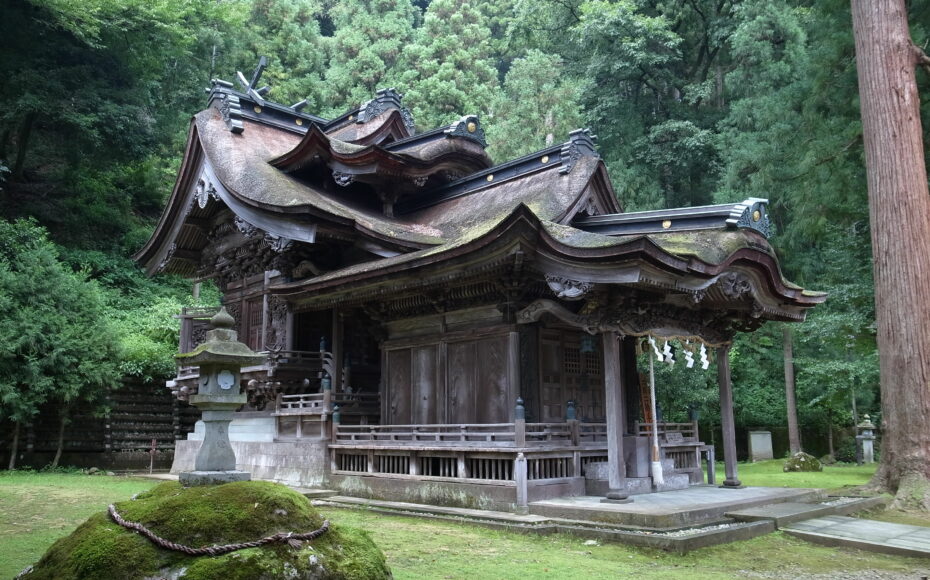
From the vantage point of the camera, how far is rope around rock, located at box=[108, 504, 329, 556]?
438cm

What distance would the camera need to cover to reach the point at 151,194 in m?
31.5

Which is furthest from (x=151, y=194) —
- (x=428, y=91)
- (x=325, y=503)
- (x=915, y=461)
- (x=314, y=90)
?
(x=915, y=461)

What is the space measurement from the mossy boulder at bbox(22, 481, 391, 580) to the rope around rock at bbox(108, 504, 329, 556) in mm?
32

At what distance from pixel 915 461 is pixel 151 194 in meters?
30.3

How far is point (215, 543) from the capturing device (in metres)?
4.48

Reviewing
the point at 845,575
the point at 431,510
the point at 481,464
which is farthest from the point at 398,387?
the point at 845,575

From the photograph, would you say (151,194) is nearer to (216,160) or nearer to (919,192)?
(216,160)

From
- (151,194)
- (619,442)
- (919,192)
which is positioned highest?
(151,194)

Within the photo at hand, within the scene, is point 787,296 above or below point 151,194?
below

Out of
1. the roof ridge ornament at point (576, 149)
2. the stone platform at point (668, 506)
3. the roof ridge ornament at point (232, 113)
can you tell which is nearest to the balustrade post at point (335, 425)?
the stone platform at point (668, 506)

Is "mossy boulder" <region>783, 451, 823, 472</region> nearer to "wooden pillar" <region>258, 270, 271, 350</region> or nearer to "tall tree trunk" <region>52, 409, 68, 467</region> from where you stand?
"wooden pillar" <region>258, 270, 271, 350</region>

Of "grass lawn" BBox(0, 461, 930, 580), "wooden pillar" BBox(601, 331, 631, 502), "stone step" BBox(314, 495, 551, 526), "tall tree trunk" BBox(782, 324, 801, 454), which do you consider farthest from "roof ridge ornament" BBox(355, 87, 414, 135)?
"tall tree trunk" BBox(782, 324, 801, 454)

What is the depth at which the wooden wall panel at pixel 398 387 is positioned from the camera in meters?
13.2

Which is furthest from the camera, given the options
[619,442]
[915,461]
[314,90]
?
[314,90]
